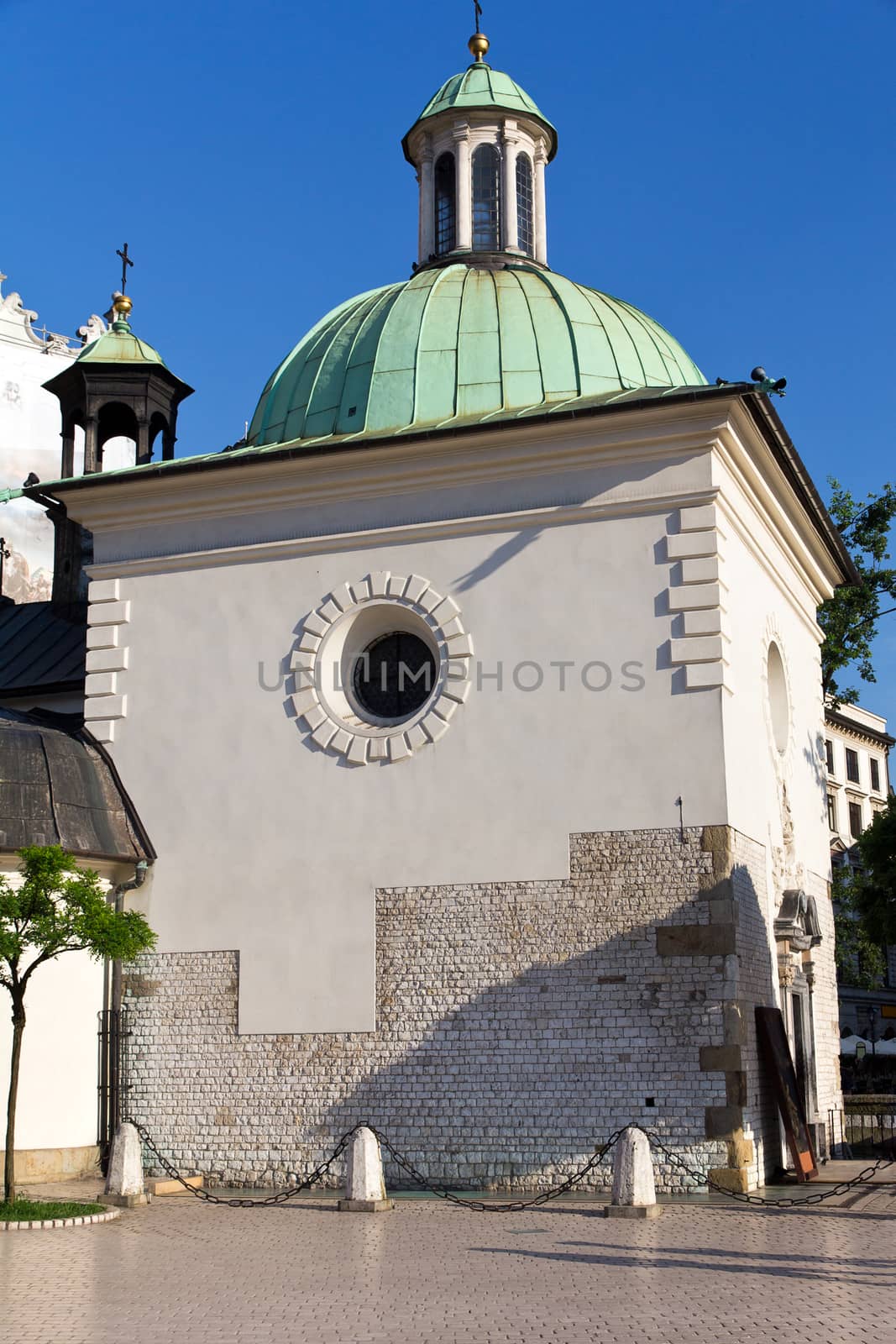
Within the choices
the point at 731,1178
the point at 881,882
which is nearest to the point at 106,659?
the point at 731,1178

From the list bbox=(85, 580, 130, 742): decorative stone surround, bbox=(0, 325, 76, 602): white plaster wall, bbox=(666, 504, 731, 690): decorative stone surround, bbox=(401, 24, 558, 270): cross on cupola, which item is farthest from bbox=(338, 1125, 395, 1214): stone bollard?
bbox=(0, 325, 76, 602): white plaster wall

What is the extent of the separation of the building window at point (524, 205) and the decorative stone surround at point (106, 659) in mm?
7423

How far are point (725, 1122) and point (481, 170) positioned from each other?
515 inches

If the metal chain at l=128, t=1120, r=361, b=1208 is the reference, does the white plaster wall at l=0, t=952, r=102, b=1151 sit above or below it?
above

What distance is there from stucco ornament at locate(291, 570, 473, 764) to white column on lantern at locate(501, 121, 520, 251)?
246 inches

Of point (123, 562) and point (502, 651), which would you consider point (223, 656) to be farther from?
point (502, 651)

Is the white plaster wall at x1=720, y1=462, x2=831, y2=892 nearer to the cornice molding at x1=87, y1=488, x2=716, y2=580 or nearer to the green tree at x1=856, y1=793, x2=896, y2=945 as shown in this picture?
the cornice molding at x1=87, y1=488, x2=716, y2=580

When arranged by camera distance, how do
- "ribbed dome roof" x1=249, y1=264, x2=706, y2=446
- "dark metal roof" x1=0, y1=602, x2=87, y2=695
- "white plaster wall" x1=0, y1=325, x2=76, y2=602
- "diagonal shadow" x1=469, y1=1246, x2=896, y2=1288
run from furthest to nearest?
"white plaster wall" x1=0, y1=325, x2=76, y2=602, "dark metal roof" x1=0, y1=602, x2=87, y2=695, "ribbed dome roof" x1=249, y1=264, x2=706, y2=446, "diagonal shadow" x1=469, y1=1246, x2=896, y2=1288

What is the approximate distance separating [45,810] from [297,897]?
2.80 meters

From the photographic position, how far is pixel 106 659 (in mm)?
17031

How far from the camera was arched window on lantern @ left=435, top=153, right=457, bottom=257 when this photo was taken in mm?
20125

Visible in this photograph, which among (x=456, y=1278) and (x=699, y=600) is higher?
(x=699, y=600)

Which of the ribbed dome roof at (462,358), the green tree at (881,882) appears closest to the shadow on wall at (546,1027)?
the ribbed dome roof at (462,358)

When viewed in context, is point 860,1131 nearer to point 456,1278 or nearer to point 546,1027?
point 546,1027
